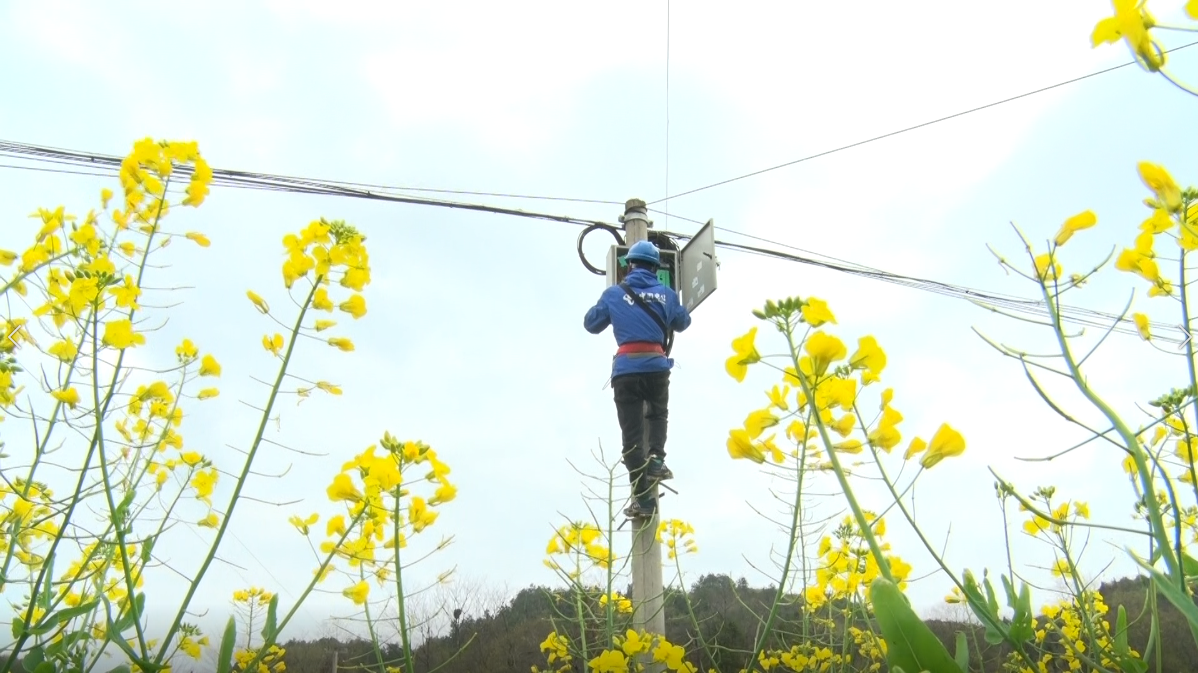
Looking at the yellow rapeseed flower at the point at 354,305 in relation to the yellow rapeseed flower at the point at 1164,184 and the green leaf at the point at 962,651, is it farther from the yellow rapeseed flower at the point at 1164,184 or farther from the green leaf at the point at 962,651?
the yellow rapeseed flower at the point at 1164,184

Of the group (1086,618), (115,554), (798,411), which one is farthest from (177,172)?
(1086,618)

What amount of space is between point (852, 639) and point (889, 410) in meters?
2.93

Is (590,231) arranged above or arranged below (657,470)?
above

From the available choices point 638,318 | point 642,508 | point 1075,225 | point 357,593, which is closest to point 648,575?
point 642,508

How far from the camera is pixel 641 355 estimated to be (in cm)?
361

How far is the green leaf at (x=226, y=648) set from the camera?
4.25 ft

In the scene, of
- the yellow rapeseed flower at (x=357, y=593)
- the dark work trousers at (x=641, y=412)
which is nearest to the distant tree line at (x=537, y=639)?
the dark work trousers at (x=641, y=412)

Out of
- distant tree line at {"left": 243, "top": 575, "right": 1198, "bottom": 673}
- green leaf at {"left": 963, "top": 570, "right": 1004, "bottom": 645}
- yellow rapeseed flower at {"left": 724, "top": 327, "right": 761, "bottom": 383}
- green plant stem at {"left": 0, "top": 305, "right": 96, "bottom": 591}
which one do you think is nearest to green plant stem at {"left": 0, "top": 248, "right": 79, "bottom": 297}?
green plant stem at {"left": 0, "top": 305, "right": 96, "bottom": 591}

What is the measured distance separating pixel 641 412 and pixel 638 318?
467mm

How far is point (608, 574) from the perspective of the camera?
93.7 inches

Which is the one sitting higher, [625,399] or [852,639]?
[625,399]

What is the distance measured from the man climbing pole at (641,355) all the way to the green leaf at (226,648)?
215 centimetres

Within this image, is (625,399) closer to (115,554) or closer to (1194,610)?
(115,554)

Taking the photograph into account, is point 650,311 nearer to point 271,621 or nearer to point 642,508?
point 642,508
